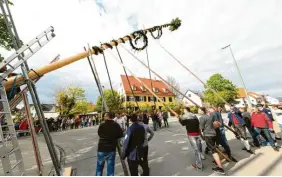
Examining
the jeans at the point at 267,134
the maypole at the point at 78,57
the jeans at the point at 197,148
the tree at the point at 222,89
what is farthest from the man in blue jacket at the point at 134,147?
the tree at the point at 222,89

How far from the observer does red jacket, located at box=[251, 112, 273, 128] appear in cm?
722

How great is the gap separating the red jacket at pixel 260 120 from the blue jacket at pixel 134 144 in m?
5.62

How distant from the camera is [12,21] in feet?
17.0

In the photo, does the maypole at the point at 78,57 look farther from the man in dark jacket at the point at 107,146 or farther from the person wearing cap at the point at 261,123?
the person wearing cap at the point at 261,123

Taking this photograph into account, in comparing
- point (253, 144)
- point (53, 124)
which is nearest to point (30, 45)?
point (253, 144)

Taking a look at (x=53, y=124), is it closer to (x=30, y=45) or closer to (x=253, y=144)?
(x=30, y=45)

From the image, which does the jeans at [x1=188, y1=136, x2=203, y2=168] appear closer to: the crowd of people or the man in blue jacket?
the crowd of people

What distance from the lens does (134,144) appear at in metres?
4.34

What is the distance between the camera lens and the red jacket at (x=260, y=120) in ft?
23.7

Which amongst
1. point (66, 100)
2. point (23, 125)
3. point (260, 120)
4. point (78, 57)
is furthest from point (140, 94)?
point (78, 57)

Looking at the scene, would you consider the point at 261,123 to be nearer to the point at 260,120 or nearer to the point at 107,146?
the point at 260,120

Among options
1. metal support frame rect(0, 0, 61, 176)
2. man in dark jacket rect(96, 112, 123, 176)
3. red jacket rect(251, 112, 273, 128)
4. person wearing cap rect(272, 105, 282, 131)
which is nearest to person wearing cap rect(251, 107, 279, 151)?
red jacket rect(251, 112, 273, 128)

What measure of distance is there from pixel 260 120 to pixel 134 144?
5883 millimetres

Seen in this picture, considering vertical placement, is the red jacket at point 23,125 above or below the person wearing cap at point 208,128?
above
